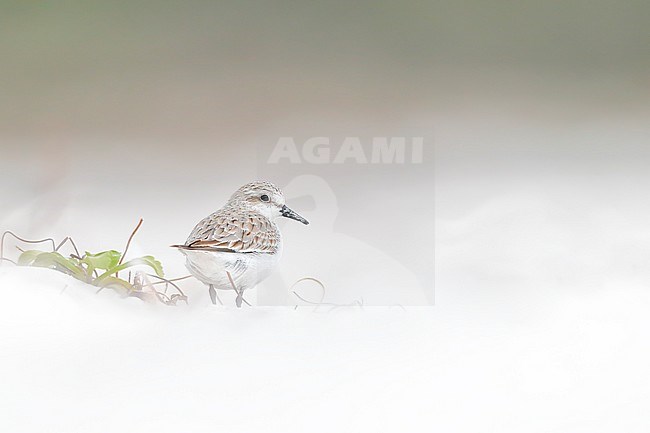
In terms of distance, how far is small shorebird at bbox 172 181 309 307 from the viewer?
93cm

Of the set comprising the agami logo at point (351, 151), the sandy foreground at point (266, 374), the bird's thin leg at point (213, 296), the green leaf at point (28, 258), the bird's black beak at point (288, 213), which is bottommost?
the sandy foreground at point (266, 374)

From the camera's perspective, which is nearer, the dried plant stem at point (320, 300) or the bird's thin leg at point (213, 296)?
the bird's thin leg at point (213, 296)

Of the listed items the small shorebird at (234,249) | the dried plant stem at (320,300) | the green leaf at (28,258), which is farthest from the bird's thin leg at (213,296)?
the green leaf at (28,258)

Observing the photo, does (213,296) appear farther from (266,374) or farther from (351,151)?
(351,151)

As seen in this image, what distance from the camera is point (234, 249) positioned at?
3.03 feet

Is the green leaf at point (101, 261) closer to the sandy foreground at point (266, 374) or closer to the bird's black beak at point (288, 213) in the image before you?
the sandy foreground at point (266, 374)

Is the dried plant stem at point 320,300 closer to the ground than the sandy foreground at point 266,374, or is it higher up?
higher up

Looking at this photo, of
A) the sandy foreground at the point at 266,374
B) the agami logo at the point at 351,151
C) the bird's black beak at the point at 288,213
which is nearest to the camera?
the sandy foreground at the point at 266,374

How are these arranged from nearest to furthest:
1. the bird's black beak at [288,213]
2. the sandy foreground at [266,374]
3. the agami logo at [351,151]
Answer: the sandy foreground at [266,374] → the bird's black beak at [288,213] → the agami logo at [351,151]

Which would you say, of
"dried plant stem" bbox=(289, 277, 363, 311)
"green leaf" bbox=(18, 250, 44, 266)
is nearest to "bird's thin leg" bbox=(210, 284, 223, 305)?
"dried plant stem" bbox=(289, 277, 363, 311)

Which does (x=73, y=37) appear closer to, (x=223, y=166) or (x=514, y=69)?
(x=223, y=166)

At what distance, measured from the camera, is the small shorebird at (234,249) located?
926mm

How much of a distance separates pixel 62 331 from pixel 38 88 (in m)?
0.47

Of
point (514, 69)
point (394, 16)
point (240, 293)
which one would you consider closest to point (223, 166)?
point (240, 293)
